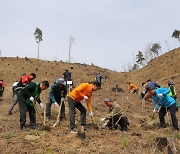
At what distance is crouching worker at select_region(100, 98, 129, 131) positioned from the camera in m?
10.3

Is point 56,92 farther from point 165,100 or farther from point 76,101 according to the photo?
point 165,100

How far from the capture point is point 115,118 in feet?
34.3

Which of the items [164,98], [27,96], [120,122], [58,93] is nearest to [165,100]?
[164,98]

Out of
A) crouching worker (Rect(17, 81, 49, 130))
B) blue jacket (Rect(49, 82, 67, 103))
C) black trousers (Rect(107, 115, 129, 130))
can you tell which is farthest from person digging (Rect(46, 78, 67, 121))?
black trousers (Rect(107, 115, 129, 130))

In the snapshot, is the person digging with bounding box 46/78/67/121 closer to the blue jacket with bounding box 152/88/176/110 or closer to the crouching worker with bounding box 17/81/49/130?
the crouching worker with bounding box 17/81/49/130

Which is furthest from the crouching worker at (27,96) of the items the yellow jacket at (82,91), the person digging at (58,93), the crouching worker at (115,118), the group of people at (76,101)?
the crouching worker at (115,118)

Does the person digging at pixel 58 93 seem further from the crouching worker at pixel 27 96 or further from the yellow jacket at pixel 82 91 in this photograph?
the yellow jacket at pixel 82 91

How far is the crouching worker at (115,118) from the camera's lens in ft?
33.8

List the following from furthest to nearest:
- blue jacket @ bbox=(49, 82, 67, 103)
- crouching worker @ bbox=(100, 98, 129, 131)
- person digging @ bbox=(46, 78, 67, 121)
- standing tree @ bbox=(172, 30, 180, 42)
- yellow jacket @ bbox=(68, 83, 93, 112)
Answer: standing tree @ bbox=(172, 30, 180, 42) → blue jacket @ bbox=(49, 82, 67, 103) → person digging @ bbox=(46, 78, 67, 121) → crouching worker @ bbox=(100, 98, 129, 131) → yellow jacket @ bbox=(68, 83, 93, 112)

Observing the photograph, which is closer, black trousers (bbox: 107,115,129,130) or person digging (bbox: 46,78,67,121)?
black trousers (bbox: 107,115,129,130)

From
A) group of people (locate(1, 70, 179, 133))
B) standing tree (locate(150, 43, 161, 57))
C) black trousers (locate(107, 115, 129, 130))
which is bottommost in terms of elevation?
black trousers (locate(107, 115, 129, 130))

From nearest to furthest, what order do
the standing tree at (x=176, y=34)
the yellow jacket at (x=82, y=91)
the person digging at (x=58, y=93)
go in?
the yellow jacket at (x=82, y=91)
the person digging at (x=58, y=93)
the standing tree at (x=176, y=34)

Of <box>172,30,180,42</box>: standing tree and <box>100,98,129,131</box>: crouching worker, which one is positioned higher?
<box>172,30,180,42</box>: standing tree

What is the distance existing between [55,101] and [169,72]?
29913mm
